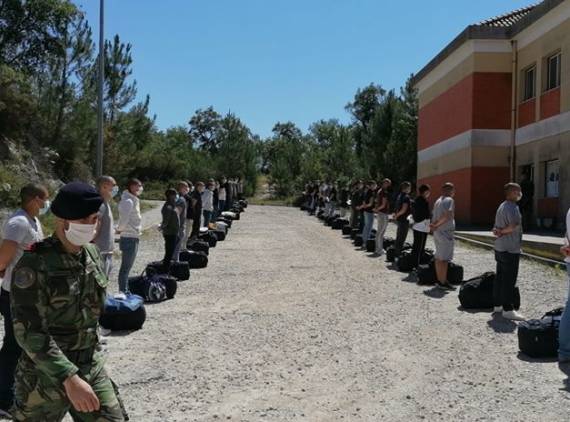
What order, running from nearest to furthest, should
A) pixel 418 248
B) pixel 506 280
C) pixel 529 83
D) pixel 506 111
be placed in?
1. pixel 506 280
2. pixel 418 248
3. pixel 529 83
4. pixel 506 111

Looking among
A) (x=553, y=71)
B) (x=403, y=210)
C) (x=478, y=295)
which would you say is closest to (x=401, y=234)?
(x=403, y=210)

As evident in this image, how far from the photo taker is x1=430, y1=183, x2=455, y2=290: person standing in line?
11.7m

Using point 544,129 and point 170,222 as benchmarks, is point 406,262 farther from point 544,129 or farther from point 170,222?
point 544,129

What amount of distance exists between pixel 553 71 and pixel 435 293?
54.5 ft

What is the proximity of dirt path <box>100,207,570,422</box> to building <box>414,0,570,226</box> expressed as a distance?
12.8 m

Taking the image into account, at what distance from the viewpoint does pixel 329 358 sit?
7.15m

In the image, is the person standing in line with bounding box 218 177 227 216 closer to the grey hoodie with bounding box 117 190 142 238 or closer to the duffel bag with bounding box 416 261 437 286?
the duffel bag with bounding box 416 261 437 286

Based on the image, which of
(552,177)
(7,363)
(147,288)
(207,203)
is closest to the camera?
(7,363)

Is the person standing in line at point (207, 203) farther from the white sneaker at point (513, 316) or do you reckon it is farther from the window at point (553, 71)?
the window at point (553, 71)

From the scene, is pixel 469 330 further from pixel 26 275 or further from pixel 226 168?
pixel 226 168

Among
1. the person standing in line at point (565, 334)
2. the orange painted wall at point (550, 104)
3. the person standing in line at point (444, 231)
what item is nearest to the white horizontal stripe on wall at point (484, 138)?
the orange painted wall at point (550, 104)

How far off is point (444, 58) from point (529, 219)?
33.9 ft

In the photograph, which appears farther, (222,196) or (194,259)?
(222,196)

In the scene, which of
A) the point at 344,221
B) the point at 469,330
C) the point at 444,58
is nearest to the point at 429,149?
the point at 444,58
